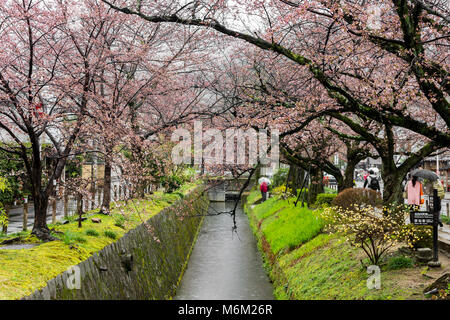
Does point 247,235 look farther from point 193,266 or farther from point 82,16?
point 82,16

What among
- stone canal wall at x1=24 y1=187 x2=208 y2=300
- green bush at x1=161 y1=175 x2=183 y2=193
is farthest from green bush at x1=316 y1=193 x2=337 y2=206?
green bush at x1=161 y1=175 x2=183 y2=193

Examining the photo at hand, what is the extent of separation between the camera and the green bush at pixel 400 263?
8820 mm

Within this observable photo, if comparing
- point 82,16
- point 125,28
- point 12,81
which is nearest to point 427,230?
point 12,81

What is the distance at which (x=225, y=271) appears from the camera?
15945mm

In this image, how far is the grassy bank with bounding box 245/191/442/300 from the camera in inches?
316

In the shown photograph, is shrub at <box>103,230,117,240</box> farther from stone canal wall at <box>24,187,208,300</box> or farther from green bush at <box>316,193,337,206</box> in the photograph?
green bush at <box>316,193,337,206</box>

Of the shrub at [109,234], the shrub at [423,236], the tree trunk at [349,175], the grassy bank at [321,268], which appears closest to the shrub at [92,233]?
the shrub at [109,234]

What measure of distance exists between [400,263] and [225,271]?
8316 mm

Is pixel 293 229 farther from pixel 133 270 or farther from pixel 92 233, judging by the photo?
pixel 92 233

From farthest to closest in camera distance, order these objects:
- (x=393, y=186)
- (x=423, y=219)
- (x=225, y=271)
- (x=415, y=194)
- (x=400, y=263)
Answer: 1. (x=225, y=271)
2. (x=415, y=194)
3. (x=393, y=186)
4. (x=400, y=263)
5. (x=423, y=219)

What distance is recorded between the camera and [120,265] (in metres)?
8.83

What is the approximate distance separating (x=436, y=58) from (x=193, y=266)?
Result: 11660mm

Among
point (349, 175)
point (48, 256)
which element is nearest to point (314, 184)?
point (349, 175)

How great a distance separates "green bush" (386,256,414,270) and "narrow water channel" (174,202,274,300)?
4596mm
